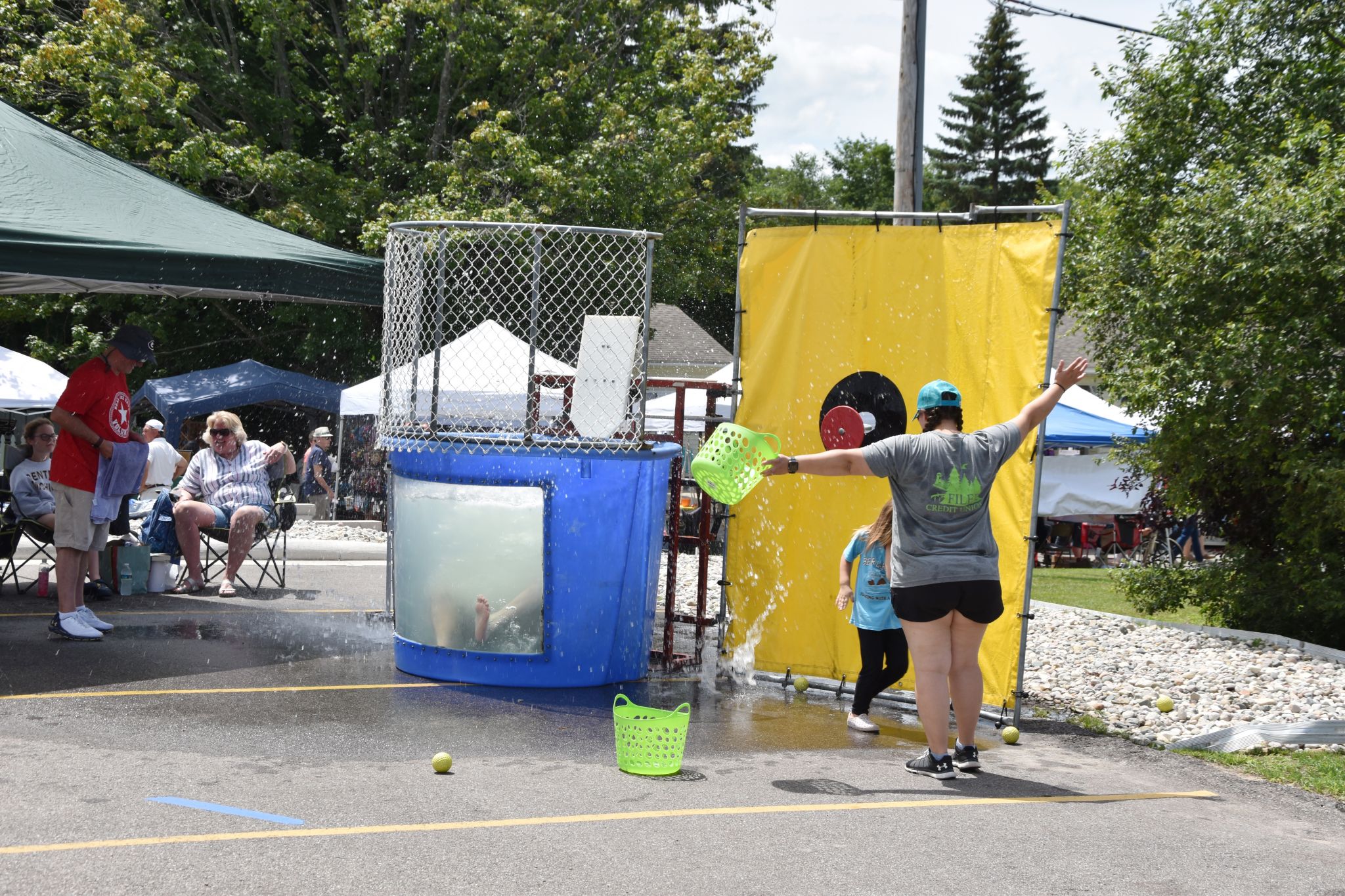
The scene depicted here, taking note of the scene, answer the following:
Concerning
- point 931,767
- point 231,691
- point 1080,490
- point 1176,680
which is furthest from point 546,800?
point 1080,490

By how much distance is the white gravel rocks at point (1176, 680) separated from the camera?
296 inches

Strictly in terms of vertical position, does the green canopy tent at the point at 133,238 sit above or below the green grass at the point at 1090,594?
above

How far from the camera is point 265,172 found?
2230 centimetres

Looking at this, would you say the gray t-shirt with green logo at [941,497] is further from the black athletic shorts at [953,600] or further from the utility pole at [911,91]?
the utility pole at [911,91]

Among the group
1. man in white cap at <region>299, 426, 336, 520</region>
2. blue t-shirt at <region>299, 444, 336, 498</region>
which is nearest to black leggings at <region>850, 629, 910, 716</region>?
man in white cap at <region>299, 426, 336, 520</region>

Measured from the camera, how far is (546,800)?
5.16m

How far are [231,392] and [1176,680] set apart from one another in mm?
18599

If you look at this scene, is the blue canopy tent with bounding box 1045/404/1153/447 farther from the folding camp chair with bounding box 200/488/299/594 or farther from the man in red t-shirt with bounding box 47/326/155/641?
the man in red t-shirt with bounding box 47/326/155/641

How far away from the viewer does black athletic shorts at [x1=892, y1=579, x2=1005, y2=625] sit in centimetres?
561

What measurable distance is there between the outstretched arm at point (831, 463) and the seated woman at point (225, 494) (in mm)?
6468

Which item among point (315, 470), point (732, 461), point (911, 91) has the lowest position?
A: point (315, 470)

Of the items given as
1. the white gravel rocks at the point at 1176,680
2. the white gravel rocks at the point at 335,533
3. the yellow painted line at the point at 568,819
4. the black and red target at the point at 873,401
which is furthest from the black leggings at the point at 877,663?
the white gravel rocks at the point at 335,533

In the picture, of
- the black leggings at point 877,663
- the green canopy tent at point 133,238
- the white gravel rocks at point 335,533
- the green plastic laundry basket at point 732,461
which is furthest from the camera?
the white gravel rocks at point 335,533

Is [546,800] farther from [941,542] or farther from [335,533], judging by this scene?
[335,533]
